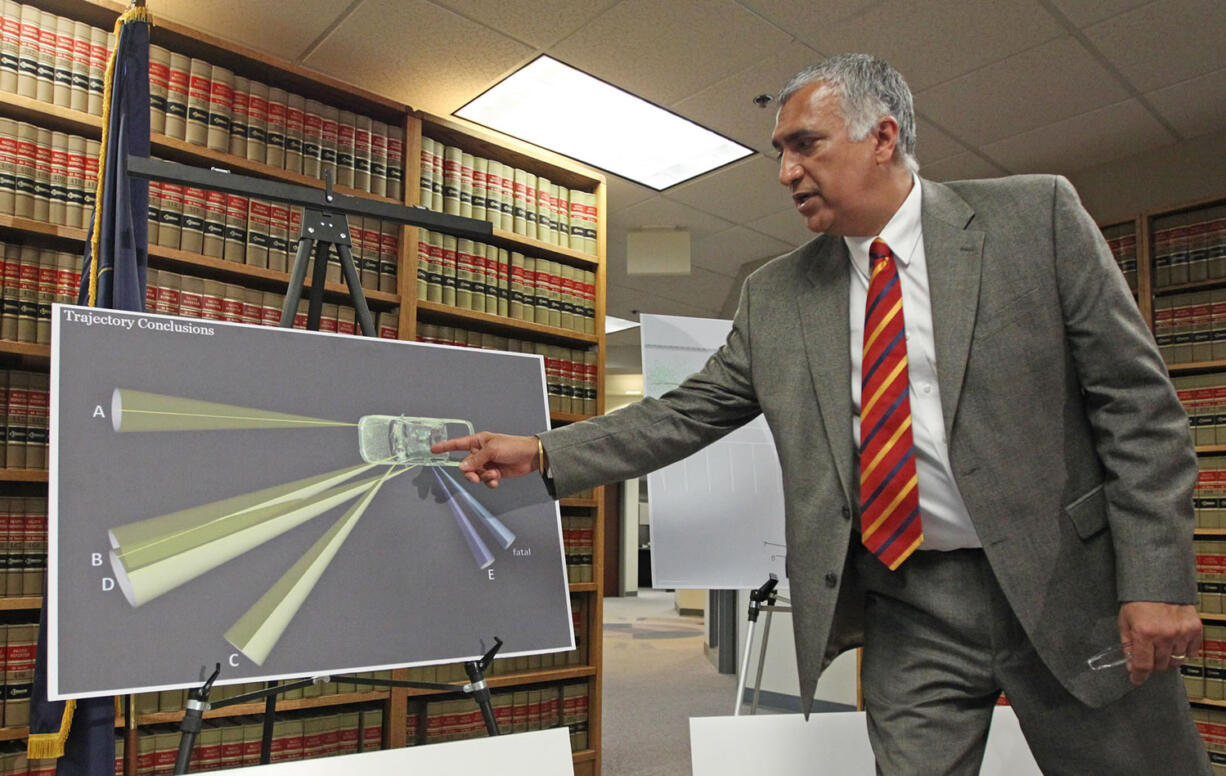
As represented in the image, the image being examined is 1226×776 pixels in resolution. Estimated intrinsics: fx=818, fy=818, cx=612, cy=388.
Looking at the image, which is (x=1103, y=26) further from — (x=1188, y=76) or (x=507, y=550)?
(x=507, y=550)

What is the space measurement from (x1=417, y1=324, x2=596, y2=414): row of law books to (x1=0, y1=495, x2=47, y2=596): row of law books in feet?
4.50

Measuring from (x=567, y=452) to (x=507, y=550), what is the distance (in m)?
0.33

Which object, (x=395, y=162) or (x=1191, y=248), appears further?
(x=1191, y=248)

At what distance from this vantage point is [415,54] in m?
3.03

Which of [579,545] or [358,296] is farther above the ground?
[358,296]

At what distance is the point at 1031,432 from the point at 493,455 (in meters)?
0.85

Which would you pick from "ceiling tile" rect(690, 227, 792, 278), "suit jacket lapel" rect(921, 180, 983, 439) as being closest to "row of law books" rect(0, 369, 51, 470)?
"suit jacket lapel" rect(921, 180, 983, 439)

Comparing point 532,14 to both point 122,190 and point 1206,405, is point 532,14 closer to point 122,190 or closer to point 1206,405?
point 122,190

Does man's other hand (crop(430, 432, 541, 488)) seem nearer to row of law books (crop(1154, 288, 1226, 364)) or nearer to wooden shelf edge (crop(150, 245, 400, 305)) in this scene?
wooden shelf edge (crop(150, 245, 400, 305))

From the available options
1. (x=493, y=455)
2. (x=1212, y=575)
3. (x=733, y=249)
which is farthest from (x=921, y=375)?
(x=733, y=249)

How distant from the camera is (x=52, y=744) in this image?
1548 millimetres

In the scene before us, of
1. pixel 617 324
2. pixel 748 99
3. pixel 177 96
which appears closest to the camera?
pixel 177 96

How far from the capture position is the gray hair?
1279 mm

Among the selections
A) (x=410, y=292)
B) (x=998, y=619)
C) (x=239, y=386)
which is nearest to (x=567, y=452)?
(x=239, y=386)
